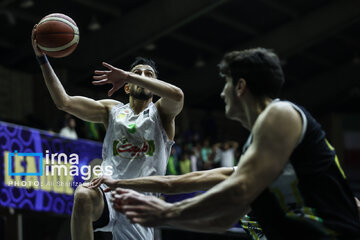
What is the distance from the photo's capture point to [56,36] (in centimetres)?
561

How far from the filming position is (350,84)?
29.8 meters

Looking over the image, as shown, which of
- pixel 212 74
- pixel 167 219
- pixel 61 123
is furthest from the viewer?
pixel 212 74

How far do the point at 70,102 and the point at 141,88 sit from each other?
2.36 feet

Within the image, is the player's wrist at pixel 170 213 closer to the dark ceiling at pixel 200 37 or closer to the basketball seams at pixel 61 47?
the basketball seams at pixel 61 47

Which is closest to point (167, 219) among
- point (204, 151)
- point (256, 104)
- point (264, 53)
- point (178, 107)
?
point (256, 104)

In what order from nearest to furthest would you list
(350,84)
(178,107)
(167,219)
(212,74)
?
1. (167,219)
2. (178,107)
3. (212,74)
4. (350,84)

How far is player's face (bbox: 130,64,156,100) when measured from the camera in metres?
6.02

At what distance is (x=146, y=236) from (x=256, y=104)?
2915 mm

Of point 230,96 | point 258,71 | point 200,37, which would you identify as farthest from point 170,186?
point 200,37

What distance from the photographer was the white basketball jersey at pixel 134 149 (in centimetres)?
567

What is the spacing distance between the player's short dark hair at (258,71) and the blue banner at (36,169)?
6257 millimetres

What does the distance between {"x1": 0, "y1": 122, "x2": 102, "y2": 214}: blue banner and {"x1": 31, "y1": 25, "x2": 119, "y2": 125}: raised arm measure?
10.5 ft

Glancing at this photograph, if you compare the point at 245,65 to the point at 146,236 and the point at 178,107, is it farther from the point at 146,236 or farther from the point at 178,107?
the point at 146,236

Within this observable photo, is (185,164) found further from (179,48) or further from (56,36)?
(179,48)
